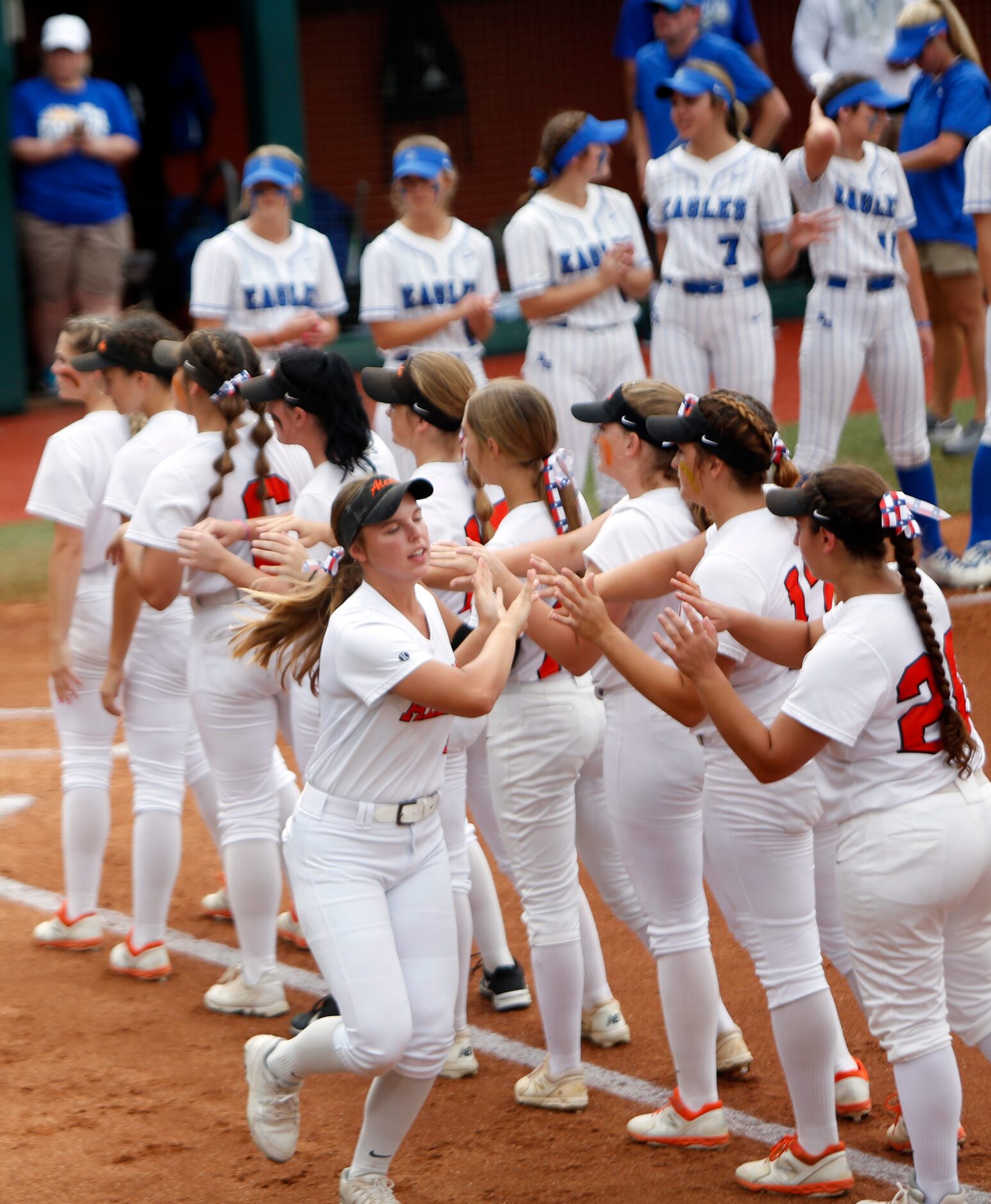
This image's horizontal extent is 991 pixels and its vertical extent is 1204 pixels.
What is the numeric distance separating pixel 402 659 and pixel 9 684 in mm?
4959

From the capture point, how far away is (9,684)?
7.88m

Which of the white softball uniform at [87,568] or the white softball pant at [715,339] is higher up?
the white softball pant at [715,339]

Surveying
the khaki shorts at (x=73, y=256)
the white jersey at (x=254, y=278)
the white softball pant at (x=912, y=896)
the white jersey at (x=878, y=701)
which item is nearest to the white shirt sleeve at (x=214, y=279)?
the white jersey at (x=254, y=278)

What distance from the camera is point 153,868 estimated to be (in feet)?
16.4

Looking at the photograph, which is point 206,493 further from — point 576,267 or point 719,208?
point 719,208

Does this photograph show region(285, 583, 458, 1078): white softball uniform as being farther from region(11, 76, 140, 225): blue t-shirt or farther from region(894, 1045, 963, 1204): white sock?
region(11, 76, 140, 225): blue t-shirt

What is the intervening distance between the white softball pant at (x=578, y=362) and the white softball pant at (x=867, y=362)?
820 millimetres

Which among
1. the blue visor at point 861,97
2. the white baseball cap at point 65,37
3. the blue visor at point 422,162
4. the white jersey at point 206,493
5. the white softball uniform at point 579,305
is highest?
the white baseball cap at point 65,37

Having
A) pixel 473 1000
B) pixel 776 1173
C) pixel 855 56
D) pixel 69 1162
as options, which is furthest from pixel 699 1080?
pixel 855 56

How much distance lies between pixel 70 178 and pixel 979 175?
7.68 metres

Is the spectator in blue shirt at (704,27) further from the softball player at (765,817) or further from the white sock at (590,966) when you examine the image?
the softball player at (765,817)

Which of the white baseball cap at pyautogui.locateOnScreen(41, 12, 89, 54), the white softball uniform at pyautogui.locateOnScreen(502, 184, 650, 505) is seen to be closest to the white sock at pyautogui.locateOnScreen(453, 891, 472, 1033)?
the white softball uniform at pyautogui.locateOnScreen(502, 184, 650, 505)

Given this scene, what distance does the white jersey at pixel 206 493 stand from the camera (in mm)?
4441

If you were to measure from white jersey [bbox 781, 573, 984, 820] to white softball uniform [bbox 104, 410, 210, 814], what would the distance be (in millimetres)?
2305
